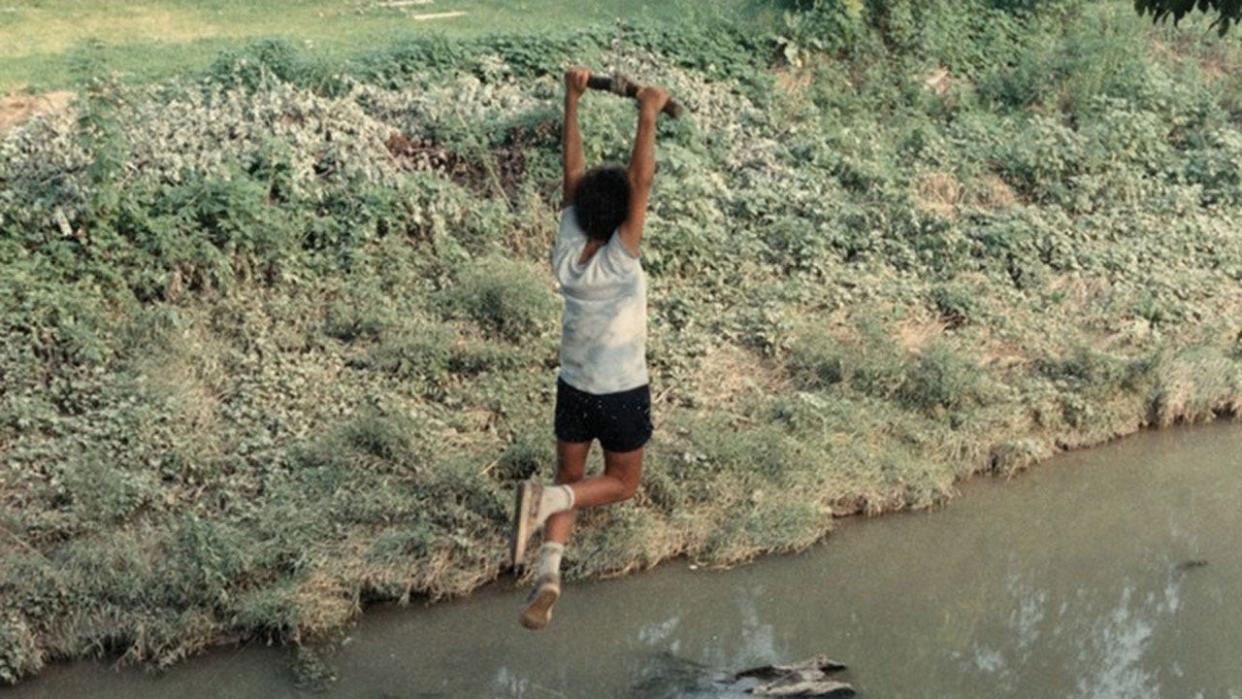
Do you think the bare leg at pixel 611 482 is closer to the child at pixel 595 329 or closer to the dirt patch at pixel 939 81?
the child at pixel 595 329

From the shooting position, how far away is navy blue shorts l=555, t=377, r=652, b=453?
6.86 metres

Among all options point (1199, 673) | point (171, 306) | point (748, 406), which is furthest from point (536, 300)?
point (1199, 673)

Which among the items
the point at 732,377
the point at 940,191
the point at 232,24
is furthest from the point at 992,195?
the point at 232,24

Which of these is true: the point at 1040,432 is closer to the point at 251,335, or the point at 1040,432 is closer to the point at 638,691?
the point at 638,691

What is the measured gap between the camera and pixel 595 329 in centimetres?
674

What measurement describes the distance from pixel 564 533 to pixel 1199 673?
3.23 metres

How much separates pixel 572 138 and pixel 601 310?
0.71m

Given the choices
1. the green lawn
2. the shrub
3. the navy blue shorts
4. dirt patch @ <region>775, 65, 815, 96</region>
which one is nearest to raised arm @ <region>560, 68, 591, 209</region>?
the navy blue shorts

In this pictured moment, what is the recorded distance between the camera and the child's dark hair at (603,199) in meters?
6.60

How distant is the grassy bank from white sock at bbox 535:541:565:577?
1839 mm

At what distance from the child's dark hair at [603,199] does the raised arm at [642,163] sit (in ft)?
0.10

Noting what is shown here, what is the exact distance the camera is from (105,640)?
316 inches

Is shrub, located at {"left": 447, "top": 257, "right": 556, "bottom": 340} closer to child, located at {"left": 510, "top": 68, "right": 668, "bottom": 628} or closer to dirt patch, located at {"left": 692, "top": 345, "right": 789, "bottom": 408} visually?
dirt patch, located at {"left": 692, "top": 345, "right": 789, "bottom": 408}

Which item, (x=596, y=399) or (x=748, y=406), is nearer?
(x=596, y=399)
